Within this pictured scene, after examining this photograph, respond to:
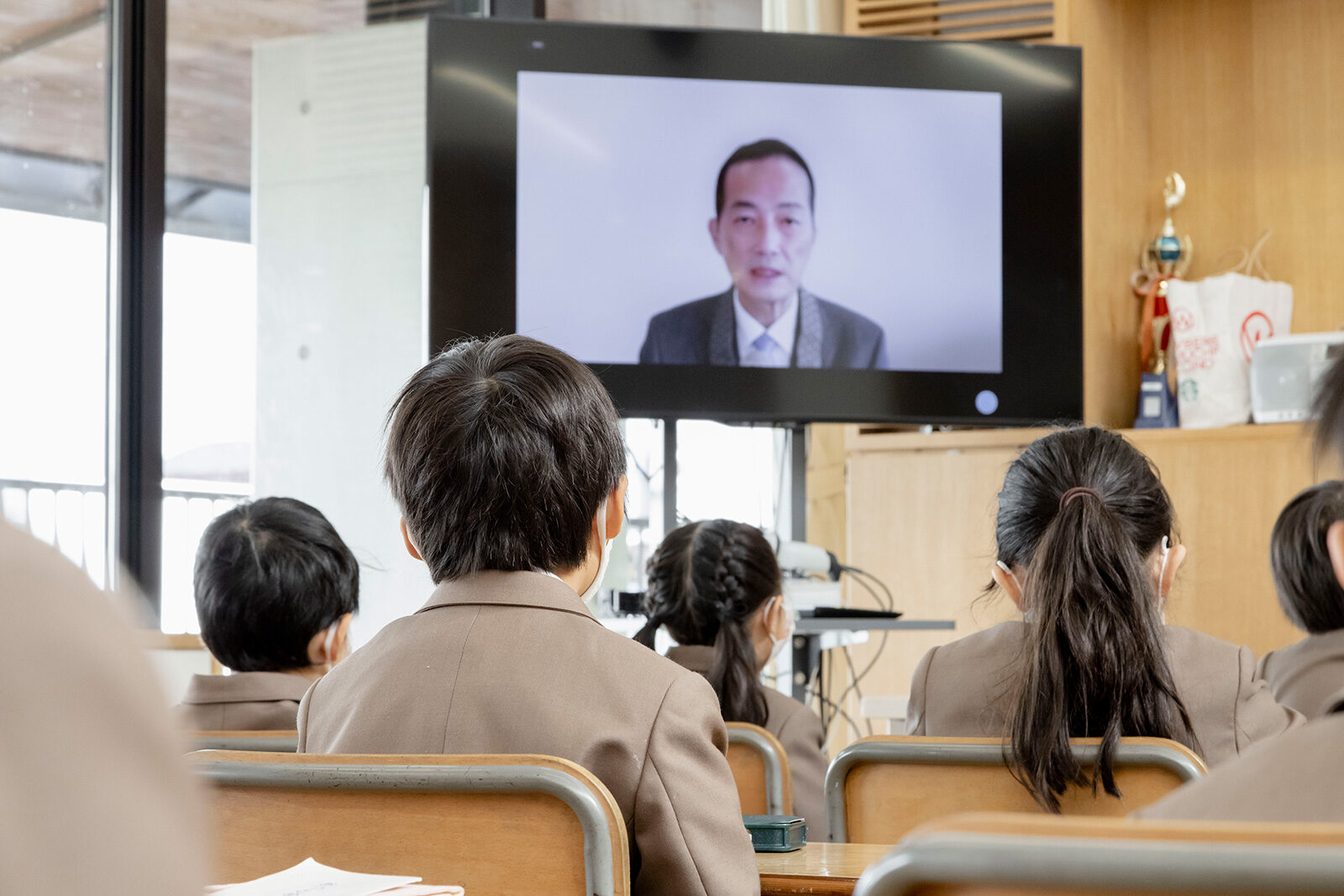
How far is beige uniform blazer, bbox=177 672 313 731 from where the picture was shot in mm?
1939

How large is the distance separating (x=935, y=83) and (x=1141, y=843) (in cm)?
337

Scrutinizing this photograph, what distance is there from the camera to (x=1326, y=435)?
0.77 m

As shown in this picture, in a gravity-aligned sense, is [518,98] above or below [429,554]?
above

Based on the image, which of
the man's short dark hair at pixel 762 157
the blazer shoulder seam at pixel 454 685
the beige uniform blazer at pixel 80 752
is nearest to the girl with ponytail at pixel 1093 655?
the blazer shoulder seam at pixel 454 685

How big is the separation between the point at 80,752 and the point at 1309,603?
8.69 ft

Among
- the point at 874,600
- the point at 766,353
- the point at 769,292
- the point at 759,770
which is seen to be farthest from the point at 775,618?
the point at 874,600

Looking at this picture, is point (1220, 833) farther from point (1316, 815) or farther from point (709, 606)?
point (709, 606)

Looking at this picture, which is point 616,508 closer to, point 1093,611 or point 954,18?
point 1093,611

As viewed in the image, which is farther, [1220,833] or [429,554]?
[429,554]

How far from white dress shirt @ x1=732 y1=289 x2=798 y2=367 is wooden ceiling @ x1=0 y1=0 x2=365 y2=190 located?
1438mm

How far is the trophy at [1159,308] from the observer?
4.38m

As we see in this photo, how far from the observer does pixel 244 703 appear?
76.8 inches

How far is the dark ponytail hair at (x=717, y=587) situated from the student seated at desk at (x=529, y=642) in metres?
1.18

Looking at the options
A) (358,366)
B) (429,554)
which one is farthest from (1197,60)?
(429,554)
